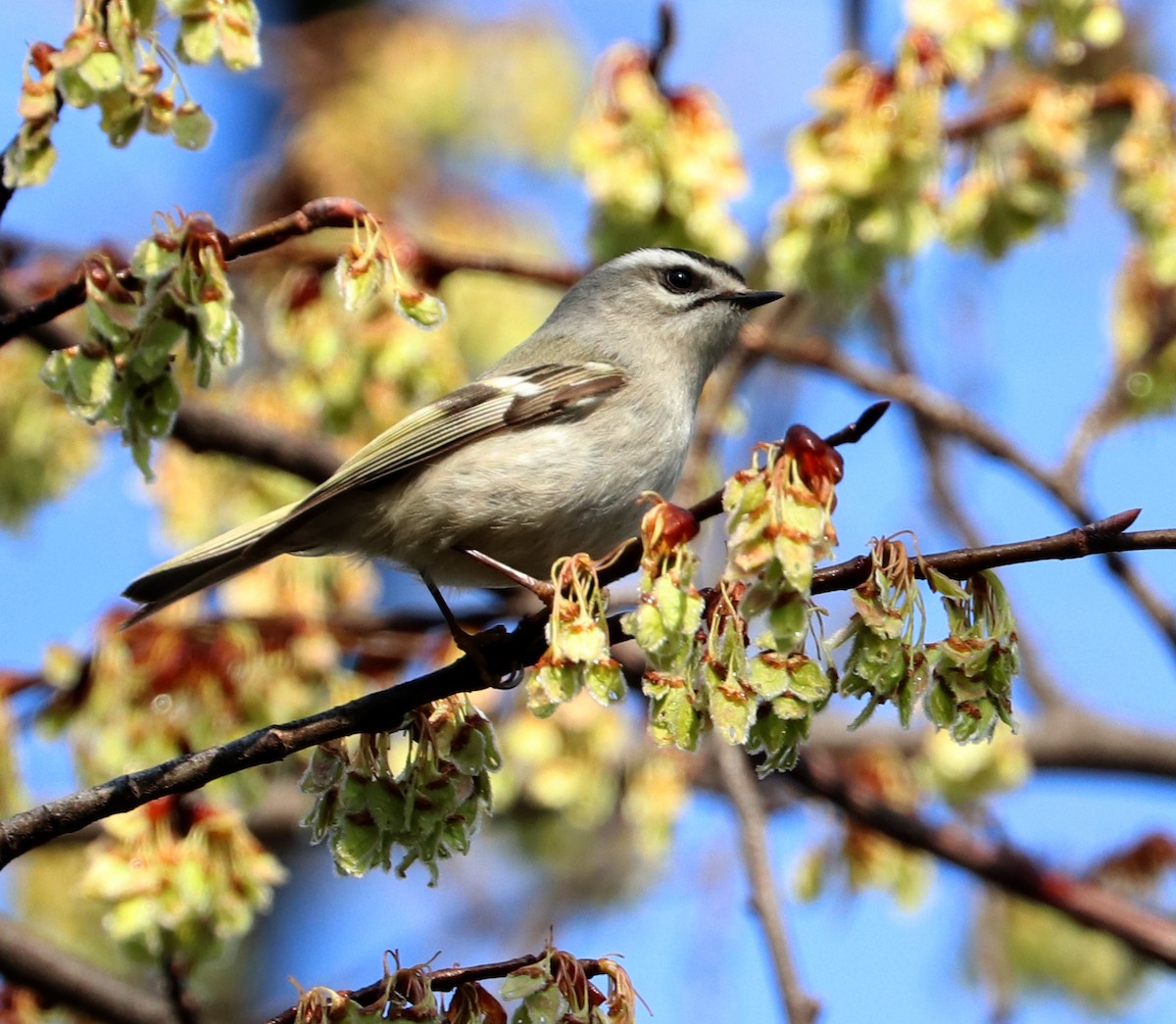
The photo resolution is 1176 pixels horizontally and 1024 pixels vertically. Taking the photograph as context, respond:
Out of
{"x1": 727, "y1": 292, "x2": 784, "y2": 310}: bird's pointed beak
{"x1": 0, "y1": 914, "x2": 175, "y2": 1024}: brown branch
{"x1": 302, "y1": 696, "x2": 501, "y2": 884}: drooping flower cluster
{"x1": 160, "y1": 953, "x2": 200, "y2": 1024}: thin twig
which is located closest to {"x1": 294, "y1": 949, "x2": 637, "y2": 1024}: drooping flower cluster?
{"x1": 302, "y1": 696, "x2": 501, "y2": 884}: drooping flower cluster

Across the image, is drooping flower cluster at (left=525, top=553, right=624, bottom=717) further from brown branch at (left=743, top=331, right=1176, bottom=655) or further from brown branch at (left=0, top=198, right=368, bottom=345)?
brown branch at (left=743, top=331, right=1176, bottom=655)

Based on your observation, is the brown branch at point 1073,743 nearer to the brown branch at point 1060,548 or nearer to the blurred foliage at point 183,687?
the blurred foliage at point 183,687

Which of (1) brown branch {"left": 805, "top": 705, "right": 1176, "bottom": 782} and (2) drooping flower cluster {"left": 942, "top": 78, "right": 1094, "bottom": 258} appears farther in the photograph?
(1) brown branch {"left": 805, "top": 705, "right": 1176, "bottom": 782}

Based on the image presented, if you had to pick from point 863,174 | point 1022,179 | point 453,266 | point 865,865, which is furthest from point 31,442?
point 1022,179

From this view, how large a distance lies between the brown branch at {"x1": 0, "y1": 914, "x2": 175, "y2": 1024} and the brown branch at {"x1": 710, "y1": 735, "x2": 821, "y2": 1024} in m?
1.43

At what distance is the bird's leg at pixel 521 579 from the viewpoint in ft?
7.51

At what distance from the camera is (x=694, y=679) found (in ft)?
6.07

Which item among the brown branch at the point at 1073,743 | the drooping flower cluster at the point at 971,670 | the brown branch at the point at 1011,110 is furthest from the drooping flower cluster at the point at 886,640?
the brown branch at the point at 1073,743

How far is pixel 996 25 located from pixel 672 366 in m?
1.25

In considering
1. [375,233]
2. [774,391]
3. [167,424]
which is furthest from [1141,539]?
[774,391]

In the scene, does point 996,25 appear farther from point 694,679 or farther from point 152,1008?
point 152,1008

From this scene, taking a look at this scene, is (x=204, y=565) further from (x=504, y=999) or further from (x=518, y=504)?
(x=504, y=999)

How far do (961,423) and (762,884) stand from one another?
1.71m

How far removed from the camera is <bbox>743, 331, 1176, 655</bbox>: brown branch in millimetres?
4184
